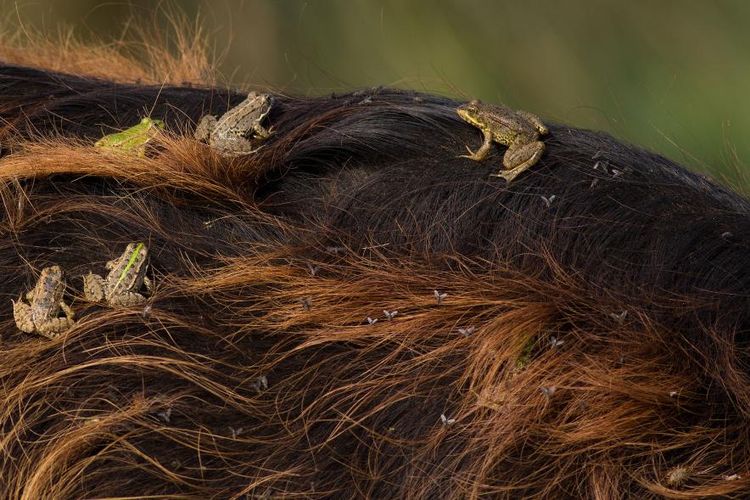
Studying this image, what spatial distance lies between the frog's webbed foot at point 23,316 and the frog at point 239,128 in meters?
0.44

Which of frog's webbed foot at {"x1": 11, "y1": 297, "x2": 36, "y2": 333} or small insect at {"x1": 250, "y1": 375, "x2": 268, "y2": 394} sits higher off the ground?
frog's webbed foot at {"x1": 11, "y1": 297, "x2": 36, "y2": 333}

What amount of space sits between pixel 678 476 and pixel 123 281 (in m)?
0.91

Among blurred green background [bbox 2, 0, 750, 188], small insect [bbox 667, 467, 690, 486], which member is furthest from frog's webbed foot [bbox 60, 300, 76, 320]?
blurred green background [bbox 2, 0, 750, 188]

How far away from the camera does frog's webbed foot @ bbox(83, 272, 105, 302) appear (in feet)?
5.51

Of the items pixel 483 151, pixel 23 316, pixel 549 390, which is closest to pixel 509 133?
pixel 483 151

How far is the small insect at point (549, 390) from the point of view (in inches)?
59.7

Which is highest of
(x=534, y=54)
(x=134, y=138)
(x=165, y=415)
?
(x=134, y=138)

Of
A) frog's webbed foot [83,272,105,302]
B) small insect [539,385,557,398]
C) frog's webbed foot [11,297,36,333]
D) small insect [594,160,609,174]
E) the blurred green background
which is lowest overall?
the blurred green background

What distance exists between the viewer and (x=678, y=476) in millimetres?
1453

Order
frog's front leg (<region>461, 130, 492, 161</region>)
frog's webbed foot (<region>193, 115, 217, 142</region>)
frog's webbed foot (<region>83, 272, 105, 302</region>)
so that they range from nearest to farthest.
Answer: frog's webbed foot (<region>83, 272, 105, 302</region>)
frog's front leg (<region>461, 130, 492, 161</region>)
frog's webbed foot (<region>193, 115, 217, 142</region>)

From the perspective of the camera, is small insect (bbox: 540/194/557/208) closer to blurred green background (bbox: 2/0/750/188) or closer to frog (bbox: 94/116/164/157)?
frog (bbox: 94/116/164/157)

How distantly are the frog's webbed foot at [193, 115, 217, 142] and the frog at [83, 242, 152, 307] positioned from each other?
0.89 feet

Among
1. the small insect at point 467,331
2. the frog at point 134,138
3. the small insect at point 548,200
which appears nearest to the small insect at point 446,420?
the small insect at point 467,331

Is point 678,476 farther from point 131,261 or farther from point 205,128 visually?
point 205,128
